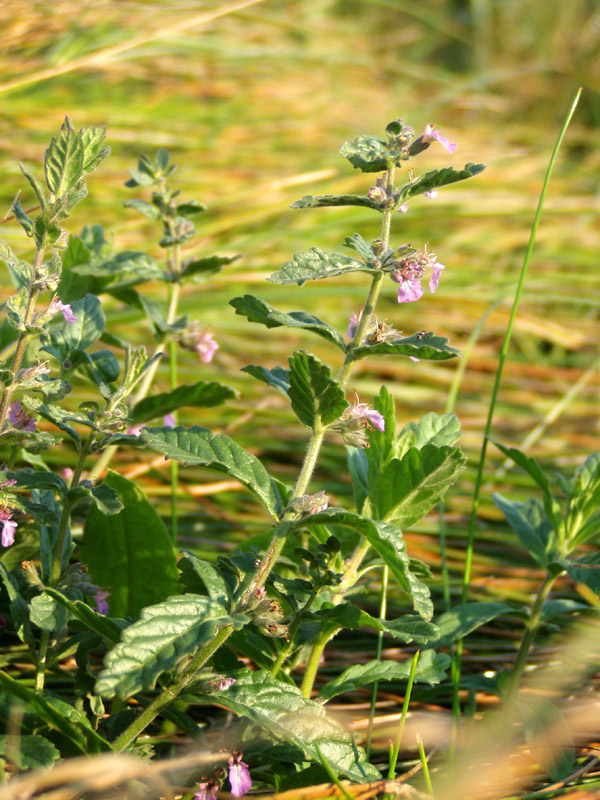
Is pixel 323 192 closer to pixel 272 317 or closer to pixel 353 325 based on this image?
pixel 353 325

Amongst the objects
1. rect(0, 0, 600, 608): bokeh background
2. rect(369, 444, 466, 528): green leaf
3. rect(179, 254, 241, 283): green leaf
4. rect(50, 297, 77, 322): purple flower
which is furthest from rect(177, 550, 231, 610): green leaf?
rect(0, 0, 600, 608): bokeh background

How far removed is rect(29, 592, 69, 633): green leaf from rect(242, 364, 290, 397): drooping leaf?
15.2 inches

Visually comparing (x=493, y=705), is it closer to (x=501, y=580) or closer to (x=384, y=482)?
(x=501, y=580)

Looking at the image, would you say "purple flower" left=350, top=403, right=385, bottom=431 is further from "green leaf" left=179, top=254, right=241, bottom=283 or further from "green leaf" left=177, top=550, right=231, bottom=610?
"green leaf" left=179, top=254, right=241, bottom=283

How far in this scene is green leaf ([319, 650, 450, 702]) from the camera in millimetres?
1052

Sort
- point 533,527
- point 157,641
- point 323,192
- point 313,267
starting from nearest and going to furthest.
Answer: point 157,641
point 313,267
point 533,527
point 323,192

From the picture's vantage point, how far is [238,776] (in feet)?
3.09

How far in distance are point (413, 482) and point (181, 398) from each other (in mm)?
410

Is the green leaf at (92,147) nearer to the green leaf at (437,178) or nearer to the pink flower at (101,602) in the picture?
the green leaf at (437,178)

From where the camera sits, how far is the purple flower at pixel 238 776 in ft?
3.05

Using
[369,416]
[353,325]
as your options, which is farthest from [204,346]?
[369,416]

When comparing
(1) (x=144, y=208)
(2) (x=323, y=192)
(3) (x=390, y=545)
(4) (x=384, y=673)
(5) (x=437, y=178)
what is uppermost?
(2) (x=323, y=192)

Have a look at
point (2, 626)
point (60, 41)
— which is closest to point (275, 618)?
point (2, 626)

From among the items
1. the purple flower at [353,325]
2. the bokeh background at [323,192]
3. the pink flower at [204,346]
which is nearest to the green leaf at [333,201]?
the purple flower at [353,325]
